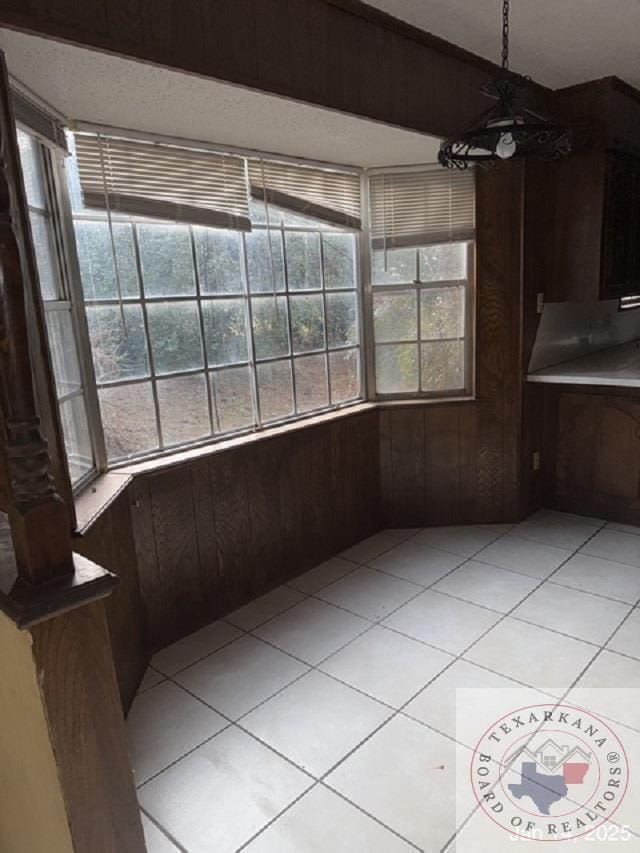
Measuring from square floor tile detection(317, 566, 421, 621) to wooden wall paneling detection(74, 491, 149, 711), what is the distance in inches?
35.6

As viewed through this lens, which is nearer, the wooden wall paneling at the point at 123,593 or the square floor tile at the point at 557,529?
the wooden wall paneling at the point at 123,593

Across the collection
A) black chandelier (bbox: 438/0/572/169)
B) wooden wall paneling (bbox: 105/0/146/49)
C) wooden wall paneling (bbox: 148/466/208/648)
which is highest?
wooden wall paneling (bbox: 105/0/146/49)

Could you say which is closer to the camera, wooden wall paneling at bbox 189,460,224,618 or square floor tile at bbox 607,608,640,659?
square floor tile at bbox 607,608,640,659

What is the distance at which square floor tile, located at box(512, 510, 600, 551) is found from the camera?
3.27 m

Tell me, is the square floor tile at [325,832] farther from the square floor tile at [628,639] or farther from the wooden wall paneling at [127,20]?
the wooden wall paneling at [127,20]

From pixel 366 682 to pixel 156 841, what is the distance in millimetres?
874

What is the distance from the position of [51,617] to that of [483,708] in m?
1.56

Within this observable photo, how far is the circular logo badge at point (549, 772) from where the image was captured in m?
1.58

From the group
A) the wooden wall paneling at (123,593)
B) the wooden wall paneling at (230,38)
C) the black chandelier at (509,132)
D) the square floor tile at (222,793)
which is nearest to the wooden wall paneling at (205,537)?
the wooden wall paneling at (123,593)

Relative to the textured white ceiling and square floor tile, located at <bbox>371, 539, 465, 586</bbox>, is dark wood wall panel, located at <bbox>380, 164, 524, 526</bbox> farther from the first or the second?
the textured white ceiling

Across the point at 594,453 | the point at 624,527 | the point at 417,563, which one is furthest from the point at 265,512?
the point at 624,527

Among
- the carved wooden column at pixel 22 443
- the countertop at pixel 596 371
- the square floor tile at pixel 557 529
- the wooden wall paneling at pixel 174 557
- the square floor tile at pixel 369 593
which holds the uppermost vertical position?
the carved wooden column at pixel 22 443

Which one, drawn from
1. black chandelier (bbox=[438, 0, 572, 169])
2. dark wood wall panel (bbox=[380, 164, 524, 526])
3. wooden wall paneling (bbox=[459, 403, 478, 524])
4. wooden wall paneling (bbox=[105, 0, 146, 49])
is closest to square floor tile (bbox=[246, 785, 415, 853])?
black chandelier (bbox=[438, 0, 572, 169])

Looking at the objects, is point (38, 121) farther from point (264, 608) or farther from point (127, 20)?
point (264, 608)
